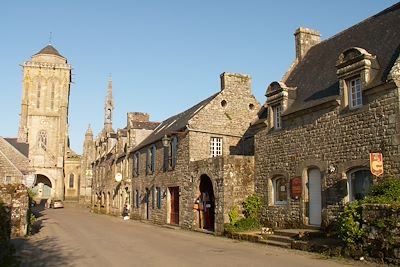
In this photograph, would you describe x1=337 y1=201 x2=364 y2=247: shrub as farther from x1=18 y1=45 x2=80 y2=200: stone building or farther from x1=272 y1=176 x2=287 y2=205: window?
x1=18 y1=45 x2=80 y2=200: stone building

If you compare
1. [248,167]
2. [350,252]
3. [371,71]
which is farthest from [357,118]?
[248,167]

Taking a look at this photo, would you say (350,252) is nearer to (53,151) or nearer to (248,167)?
(248,167)

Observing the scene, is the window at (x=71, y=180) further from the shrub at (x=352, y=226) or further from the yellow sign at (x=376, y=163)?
the shrub at (x=352, y=226)

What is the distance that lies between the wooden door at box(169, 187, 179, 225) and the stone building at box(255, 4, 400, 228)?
252 inches

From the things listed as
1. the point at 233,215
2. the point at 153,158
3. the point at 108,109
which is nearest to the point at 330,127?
the point at 233,215

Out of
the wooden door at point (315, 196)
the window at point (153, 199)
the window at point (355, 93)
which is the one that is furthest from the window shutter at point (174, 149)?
the window at point (355, 93)

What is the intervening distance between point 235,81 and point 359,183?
458 inches

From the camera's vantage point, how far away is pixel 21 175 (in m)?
32.6

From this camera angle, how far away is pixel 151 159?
93.4ft

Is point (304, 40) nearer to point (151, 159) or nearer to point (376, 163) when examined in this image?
point (376, 163)

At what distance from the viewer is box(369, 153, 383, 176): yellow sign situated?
1248cm

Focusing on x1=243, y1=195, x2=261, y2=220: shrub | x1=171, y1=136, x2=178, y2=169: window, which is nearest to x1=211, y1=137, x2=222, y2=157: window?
x1=171, y1=136, x2=178, y2=169: window

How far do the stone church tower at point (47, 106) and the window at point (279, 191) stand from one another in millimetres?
53274

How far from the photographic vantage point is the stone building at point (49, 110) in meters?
67.8
